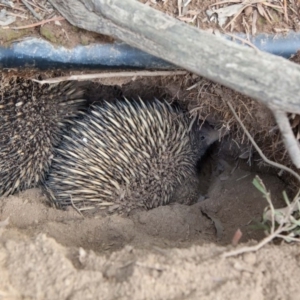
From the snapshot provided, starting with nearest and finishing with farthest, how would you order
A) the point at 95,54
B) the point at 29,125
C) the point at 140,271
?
the point at 140,271 < the point at 95,54 < the point at 29,125

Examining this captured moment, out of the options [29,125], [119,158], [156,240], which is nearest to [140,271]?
[156,240]

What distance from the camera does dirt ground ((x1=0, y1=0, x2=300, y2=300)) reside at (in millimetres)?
2305

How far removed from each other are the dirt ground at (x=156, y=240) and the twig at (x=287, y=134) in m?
0.52

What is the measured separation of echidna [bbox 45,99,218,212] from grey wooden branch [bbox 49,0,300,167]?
1265 millimetres

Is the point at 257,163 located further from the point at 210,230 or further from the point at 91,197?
the point at 91,197

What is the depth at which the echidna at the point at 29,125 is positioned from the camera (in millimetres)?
3691

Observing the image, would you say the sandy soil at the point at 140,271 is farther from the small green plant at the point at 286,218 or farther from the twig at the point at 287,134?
the twig at the point at 287,134

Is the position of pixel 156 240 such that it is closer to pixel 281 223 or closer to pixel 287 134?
pixel 281 223

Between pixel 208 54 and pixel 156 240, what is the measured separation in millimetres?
1317

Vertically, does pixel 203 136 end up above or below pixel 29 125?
below

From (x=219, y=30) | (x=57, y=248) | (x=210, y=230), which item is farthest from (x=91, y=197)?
(x=219, y=30)

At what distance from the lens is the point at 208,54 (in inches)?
98.2

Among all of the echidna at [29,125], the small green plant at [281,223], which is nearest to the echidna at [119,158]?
the echidna at [29,125]

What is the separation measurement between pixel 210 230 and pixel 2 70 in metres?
2.00
